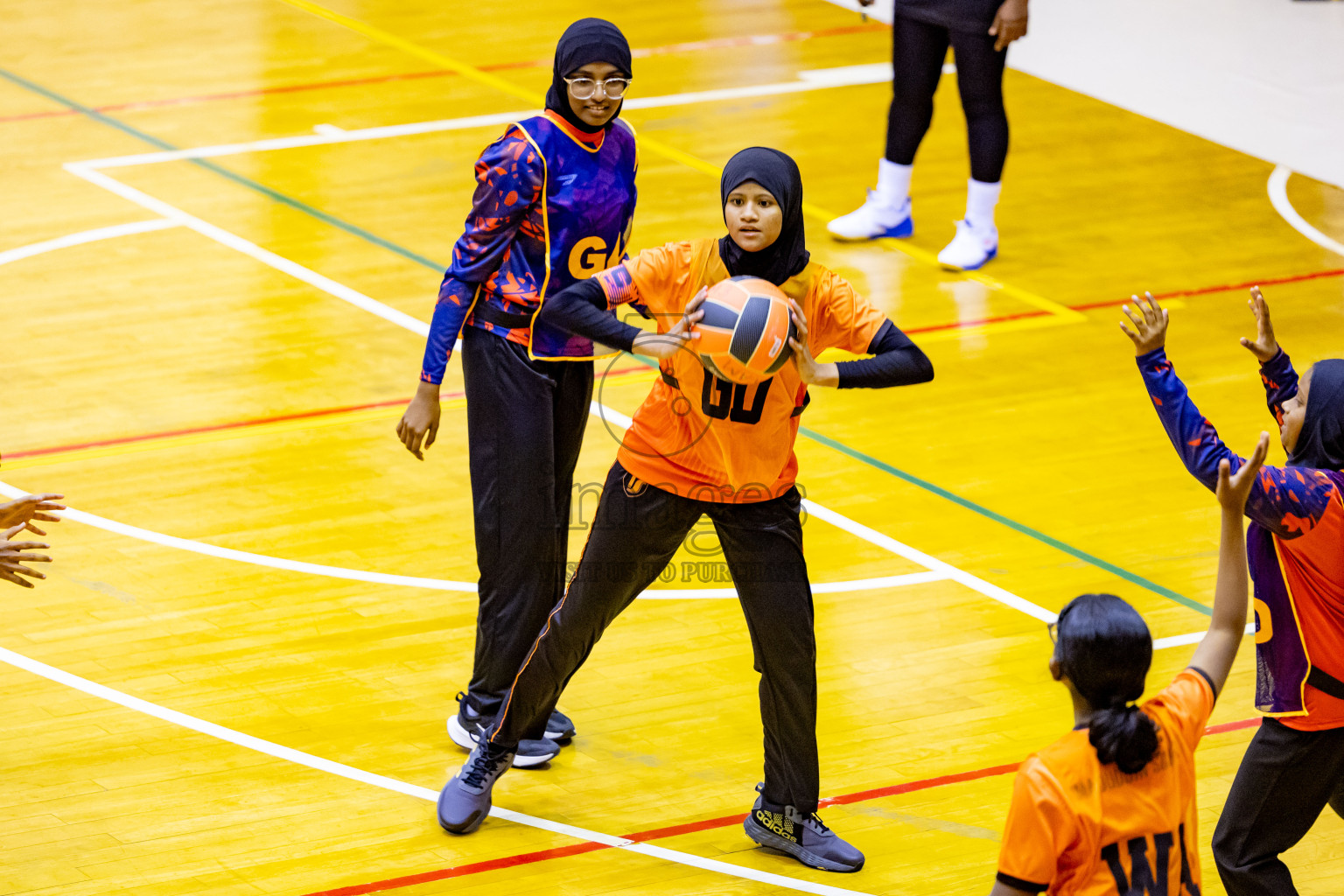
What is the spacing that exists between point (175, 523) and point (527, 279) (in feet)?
8.14

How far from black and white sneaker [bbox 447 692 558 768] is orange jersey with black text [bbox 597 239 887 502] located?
3.78 feet

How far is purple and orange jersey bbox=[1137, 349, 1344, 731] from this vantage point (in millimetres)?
4254

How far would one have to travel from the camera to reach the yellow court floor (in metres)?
5.48

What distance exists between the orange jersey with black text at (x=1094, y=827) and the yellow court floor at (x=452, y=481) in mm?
1747

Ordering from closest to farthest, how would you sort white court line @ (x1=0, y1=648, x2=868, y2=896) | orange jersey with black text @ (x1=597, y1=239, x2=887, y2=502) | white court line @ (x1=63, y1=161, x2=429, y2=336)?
orange jersey with black text @ (x1=597, y1=239, x2=887, y2=502)
white court line @ (x1=0, y1=648, x2=868, y2=896)
white court line @ (x1=63, y1=161, x2=429, y2=336)

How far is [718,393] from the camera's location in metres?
4.91

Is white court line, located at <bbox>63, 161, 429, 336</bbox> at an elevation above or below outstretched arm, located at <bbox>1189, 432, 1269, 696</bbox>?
below

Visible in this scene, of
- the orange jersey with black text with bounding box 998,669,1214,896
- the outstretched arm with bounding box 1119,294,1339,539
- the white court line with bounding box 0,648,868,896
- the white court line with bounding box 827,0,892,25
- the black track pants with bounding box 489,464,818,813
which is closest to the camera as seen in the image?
the orange jersey with black text with bounding box 998,669,1214,896

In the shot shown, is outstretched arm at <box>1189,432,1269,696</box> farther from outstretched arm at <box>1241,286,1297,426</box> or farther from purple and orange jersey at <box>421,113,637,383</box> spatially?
purple and orange jersey at <box>421,113,637,383</box>

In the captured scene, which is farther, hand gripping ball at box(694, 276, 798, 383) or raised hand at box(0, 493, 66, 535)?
raised hand at box(0, 493, 66, 535)

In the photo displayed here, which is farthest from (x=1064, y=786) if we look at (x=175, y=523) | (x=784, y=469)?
(x=175, y=523)

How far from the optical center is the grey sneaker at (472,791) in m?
5.36

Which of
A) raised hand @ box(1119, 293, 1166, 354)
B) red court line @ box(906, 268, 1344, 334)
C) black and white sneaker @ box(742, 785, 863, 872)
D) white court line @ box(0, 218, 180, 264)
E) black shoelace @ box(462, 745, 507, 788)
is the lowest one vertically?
red court line @ box(906, 268, 1344, 334)

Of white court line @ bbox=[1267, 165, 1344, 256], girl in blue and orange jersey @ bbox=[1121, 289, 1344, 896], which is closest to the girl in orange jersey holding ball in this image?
girl in blue and orange jersey @ bbox=[1121, 289, 1344, 896]
